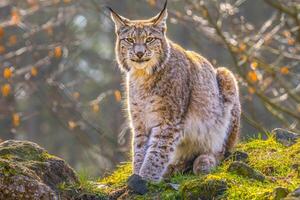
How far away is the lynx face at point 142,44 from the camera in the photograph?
25.4 ft

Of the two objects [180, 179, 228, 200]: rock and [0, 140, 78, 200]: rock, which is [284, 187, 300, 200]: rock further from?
[0, 140, 78, 200]: rock

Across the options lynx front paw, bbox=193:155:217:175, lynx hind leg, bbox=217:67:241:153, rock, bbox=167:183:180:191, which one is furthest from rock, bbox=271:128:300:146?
rock, bbox=167:183:180:191

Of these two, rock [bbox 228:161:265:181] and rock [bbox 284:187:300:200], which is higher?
rock [bbox 284:187:300:200]

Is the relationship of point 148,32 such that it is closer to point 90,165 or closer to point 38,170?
point 38,170

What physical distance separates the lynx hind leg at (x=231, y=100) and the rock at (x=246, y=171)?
50.6 inches

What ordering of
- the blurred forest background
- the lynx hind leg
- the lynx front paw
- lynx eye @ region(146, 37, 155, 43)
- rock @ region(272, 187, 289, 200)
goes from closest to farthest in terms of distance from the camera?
rock @ region(272, 187, 289, 200), the lynx front paw, lynx eye @ region(146, 37, 155, 43), the lynx hind leg, the blurred forest background

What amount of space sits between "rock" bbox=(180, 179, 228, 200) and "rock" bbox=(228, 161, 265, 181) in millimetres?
355

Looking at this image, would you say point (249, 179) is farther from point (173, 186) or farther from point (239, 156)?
point (239, 156)

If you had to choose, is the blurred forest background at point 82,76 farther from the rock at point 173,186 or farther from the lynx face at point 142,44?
the rock at point 173,186

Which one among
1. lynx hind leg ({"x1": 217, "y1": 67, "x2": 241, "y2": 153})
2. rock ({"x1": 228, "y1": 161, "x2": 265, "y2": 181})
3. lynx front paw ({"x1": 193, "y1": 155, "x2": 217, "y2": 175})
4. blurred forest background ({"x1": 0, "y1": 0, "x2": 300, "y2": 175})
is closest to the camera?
rock ({"x1": 228, "y1": 161, "x2": 265, "y2": 181})

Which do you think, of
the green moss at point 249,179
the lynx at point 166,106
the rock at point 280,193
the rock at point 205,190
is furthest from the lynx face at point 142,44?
the rock at point 280,193

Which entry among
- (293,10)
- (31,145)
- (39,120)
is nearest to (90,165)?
(39,120)

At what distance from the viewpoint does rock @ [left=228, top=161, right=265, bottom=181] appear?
22.1ft

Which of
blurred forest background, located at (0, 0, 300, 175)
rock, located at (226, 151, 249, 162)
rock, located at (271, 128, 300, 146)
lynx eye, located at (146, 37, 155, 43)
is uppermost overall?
lynx eye, located at (146, 37, 155, 43)
